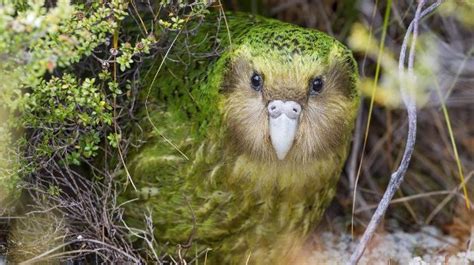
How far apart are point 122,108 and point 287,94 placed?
538mm

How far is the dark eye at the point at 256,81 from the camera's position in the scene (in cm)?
246

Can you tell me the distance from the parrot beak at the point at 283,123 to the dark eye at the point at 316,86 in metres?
0.09

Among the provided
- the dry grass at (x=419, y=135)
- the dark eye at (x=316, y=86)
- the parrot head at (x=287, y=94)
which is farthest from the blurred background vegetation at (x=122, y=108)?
the dark eye at (x=316, y=86)

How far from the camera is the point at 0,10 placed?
199 centimetres

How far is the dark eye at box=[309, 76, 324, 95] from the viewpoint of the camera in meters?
2.47

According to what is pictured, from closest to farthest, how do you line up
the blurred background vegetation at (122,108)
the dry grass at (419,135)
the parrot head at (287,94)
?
1. the blurred background vegetation at (122,108)
2. the parrot head at (287,94)
3. the dry grass at (419,135)

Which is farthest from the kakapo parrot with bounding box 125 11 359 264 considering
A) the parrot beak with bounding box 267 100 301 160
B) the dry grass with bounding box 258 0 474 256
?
the dry grass with bounding box 258 0 474 256

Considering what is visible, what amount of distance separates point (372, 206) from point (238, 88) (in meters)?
1.05

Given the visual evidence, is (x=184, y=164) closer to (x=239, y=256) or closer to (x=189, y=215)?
(x=189, y=215)

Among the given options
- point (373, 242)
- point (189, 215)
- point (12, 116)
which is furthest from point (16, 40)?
point (373, 242)

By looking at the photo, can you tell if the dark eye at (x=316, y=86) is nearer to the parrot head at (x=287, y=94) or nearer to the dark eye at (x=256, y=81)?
the parrot head at (x=287, y=94)

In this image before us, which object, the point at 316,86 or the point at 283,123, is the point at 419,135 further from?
the point at 283,123

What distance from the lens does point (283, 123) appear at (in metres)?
2.37

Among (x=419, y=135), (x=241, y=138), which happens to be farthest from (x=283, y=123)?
(x=419, y=135)
